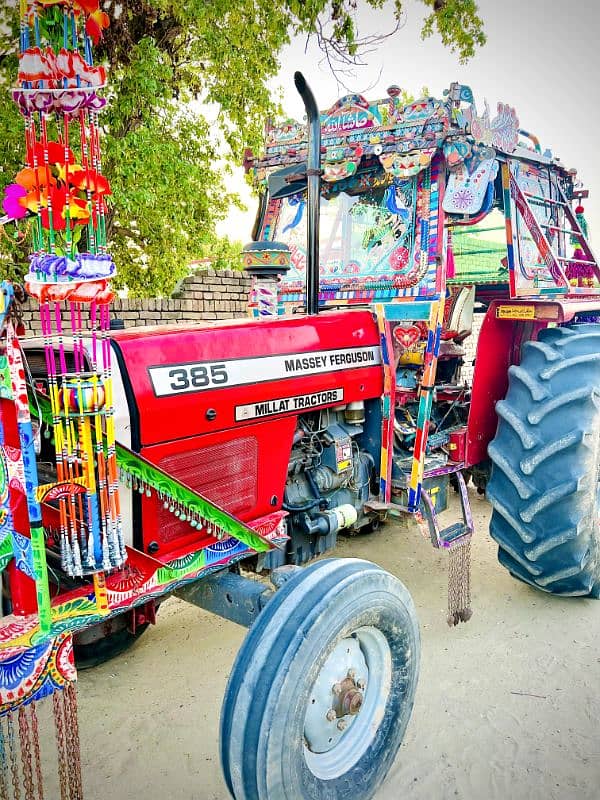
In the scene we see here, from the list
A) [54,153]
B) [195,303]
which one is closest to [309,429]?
[54,153]

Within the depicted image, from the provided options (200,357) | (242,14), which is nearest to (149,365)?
(200,357)

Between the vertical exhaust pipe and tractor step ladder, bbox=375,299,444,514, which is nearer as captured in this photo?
the vertical exhaust pipe

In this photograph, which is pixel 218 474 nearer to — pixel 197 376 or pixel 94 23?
pixel 197 376

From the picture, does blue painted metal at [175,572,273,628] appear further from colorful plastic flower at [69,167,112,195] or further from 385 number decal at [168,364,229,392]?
colorful plastic flower at [69,167,112,195]

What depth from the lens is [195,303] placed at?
790 cm

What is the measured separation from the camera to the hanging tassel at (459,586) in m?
3.43

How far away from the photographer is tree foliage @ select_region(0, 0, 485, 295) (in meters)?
7.33

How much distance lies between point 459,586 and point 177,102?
26.4 feet

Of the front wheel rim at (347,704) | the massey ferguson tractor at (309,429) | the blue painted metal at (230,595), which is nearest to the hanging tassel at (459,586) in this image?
the massey ferguson tractor at (309,429)

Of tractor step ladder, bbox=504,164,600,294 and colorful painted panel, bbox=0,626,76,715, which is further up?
tractor step ladder, bbox=504,164,600,294

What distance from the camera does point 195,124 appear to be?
29.2 ft

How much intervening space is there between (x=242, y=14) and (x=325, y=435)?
7220 mm

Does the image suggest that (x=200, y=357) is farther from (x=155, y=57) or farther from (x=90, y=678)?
(x=155, y=57)

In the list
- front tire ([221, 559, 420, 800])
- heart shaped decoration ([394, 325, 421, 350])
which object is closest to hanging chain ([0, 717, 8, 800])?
front tire ([221, 559, 420, 800])
